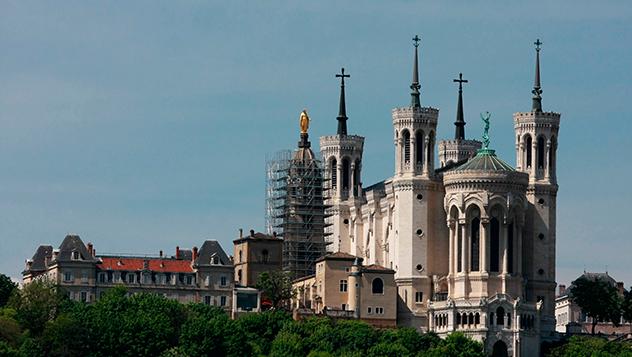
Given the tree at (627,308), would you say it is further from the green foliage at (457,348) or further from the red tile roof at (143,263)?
the red tile roof at (143,263)

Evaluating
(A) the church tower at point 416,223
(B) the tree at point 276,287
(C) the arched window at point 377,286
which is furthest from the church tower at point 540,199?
(B) the tree at point 276,287

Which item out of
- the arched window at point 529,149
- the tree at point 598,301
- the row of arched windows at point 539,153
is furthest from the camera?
the tree at point 598,301

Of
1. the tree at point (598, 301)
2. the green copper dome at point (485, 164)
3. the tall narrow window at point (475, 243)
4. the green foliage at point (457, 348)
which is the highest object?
the green copper dome at point (485, 164)

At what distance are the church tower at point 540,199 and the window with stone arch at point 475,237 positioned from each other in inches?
258

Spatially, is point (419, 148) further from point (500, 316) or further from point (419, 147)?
point (500, 316)

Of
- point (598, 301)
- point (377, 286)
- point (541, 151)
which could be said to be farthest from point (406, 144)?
point (598, 301)

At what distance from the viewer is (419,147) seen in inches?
7215

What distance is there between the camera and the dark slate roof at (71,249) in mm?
180875

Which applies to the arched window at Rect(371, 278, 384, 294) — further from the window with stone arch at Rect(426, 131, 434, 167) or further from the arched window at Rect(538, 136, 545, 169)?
the arched window at Rect(538, 136, 545, 169)

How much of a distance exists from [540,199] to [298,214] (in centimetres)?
2363

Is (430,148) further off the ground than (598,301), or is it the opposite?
(430,148)

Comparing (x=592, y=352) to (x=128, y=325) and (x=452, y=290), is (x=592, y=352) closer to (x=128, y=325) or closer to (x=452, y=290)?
(x=452, y=290)

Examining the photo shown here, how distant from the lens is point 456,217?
179625mm

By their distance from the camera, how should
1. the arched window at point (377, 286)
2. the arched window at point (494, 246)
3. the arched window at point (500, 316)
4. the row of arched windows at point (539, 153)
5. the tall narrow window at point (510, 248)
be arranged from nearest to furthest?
the arched window at point (500, 316) → the arched window at point (494, 246) → the tall narrow window at point (510, 248) → the arched window at point (377, 286) → the row of arched windows at point (539, 153)
